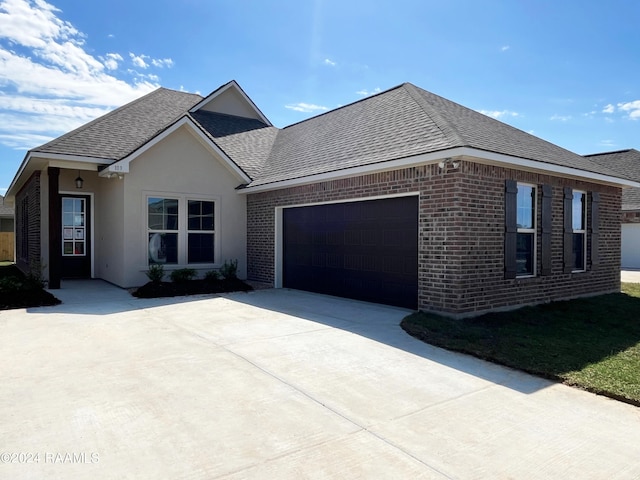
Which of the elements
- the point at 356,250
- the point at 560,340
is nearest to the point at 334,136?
the point at 356,250

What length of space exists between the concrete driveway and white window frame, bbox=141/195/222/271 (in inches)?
194

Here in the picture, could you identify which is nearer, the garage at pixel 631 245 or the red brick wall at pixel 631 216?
the red brick wall at pixel 631 216

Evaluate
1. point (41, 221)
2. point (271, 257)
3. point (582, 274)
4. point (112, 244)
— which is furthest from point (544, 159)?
point (41, 221)

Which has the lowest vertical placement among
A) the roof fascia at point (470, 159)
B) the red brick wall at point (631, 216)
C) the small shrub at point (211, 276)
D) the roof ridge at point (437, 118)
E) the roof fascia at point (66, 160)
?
the small shrub at point (211, 276)

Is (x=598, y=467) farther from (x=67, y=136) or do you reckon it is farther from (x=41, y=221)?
(x=41, y=221)

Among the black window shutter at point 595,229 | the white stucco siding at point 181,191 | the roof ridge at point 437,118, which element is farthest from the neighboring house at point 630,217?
the white stucco siding at point 181,191

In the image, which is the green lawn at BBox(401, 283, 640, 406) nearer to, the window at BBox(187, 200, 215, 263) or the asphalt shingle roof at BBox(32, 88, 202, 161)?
the window at BBox(187, 200, 215, 263)

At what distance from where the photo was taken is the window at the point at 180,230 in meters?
11.4

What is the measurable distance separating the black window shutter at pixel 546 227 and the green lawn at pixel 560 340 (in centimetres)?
85

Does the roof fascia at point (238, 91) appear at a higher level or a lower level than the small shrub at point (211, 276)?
higher

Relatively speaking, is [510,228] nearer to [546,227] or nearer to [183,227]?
[546,227]

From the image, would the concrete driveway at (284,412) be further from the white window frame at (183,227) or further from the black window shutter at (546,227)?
the white window frame at (183,227)

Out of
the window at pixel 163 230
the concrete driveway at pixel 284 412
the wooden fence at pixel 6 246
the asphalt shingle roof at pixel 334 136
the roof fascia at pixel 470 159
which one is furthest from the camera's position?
the wooden fence at pixel 6 246

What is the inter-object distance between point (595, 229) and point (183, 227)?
10.7 m
